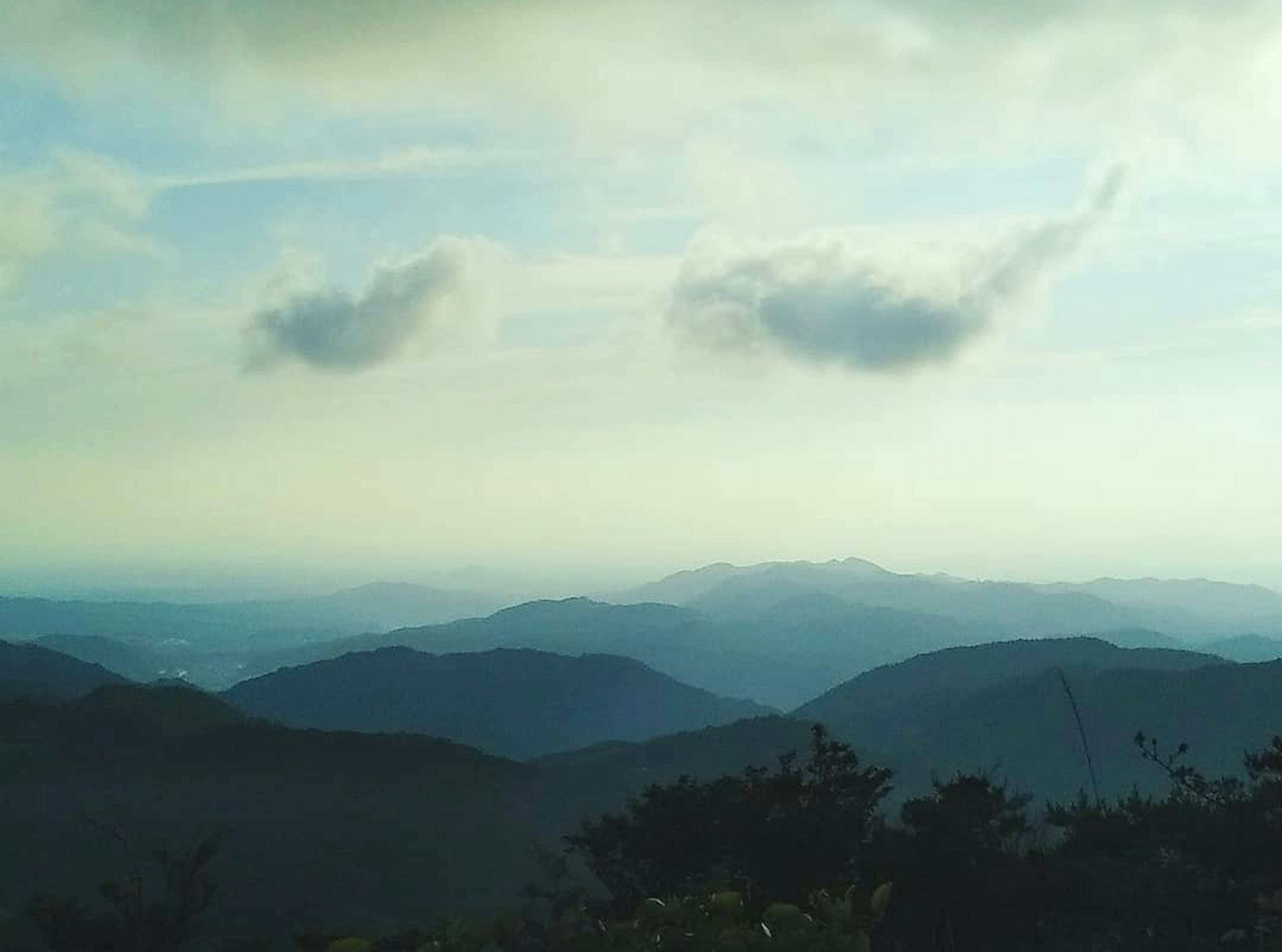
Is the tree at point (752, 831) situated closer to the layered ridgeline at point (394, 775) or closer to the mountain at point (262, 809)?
the layered ridgeline at point (394, 775)

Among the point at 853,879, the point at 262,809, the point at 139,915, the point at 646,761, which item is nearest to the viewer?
the point at 139,915

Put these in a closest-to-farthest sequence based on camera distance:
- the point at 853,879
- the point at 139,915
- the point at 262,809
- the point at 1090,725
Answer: the point at 139,915, the point at 853,879, the point at 262,809, the point at 1090,725

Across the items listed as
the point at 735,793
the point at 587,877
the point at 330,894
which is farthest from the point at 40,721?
the point at 735,793

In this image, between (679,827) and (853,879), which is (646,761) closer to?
(679,827)

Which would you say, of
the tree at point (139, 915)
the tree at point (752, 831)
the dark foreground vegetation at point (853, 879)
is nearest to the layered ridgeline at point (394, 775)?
the tree at point (752, 831)

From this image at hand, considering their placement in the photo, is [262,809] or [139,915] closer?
[139,915]

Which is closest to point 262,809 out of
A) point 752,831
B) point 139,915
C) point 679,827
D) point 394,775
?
point 394,775

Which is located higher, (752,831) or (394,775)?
(752,831)
